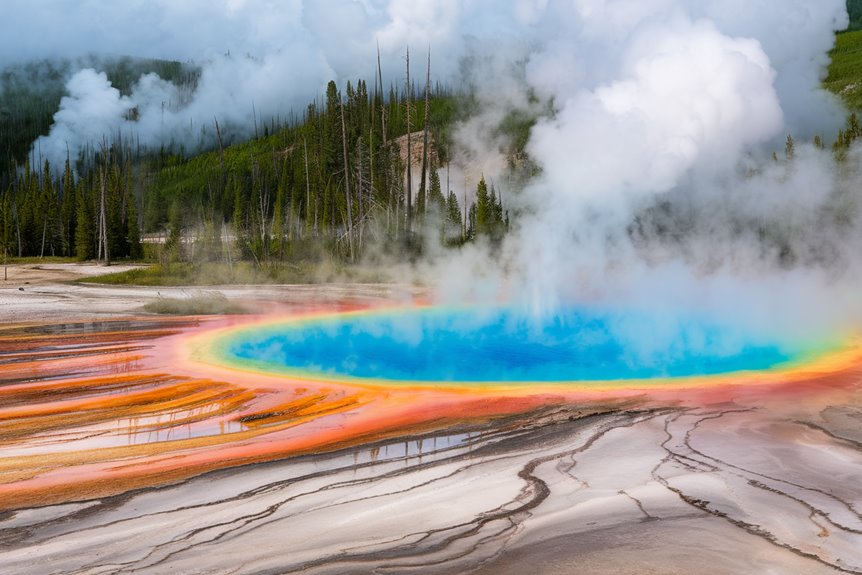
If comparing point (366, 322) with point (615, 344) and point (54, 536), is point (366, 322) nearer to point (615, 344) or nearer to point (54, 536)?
point (615, 344)

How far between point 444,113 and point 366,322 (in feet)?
193

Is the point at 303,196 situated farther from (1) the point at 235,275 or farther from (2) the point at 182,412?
(2) the point at 182,412

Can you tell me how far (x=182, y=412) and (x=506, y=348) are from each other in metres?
6.64

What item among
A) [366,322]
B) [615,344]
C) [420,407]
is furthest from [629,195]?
[420,407]

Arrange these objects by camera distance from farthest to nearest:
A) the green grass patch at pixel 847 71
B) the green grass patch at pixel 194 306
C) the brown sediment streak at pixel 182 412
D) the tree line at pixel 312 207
Answer: the green grass patch at pixel 847 71, the tree line at pixel 312 207, the green grass patch at pixel 194 306, the brown sediment streak at pixel 182 412

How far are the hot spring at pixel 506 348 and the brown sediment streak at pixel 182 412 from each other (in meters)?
0.92

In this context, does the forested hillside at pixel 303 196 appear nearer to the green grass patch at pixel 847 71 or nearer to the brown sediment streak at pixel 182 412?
the green grass patch at pixel 847 71

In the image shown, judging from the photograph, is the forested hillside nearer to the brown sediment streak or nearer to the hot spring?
the hot spring

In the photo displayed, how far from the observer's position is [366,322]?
16.7 metres

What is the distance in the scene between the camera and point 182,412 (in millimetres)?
7844

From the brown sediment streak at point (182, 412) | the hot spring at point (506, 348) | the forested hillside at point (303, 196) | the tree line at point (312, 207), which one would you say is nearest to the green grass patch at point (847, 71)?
the forested hillside at point (303, 196)

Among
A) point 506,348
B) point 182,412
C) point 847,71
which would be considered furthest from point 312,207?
point 847,71

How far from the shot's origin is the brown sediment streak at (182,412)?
581 centimetres

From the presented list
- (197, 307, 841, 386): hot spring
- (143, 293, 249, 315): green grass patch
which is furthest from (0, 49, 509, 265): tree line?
(197, 307, 841, 386): hot spring
